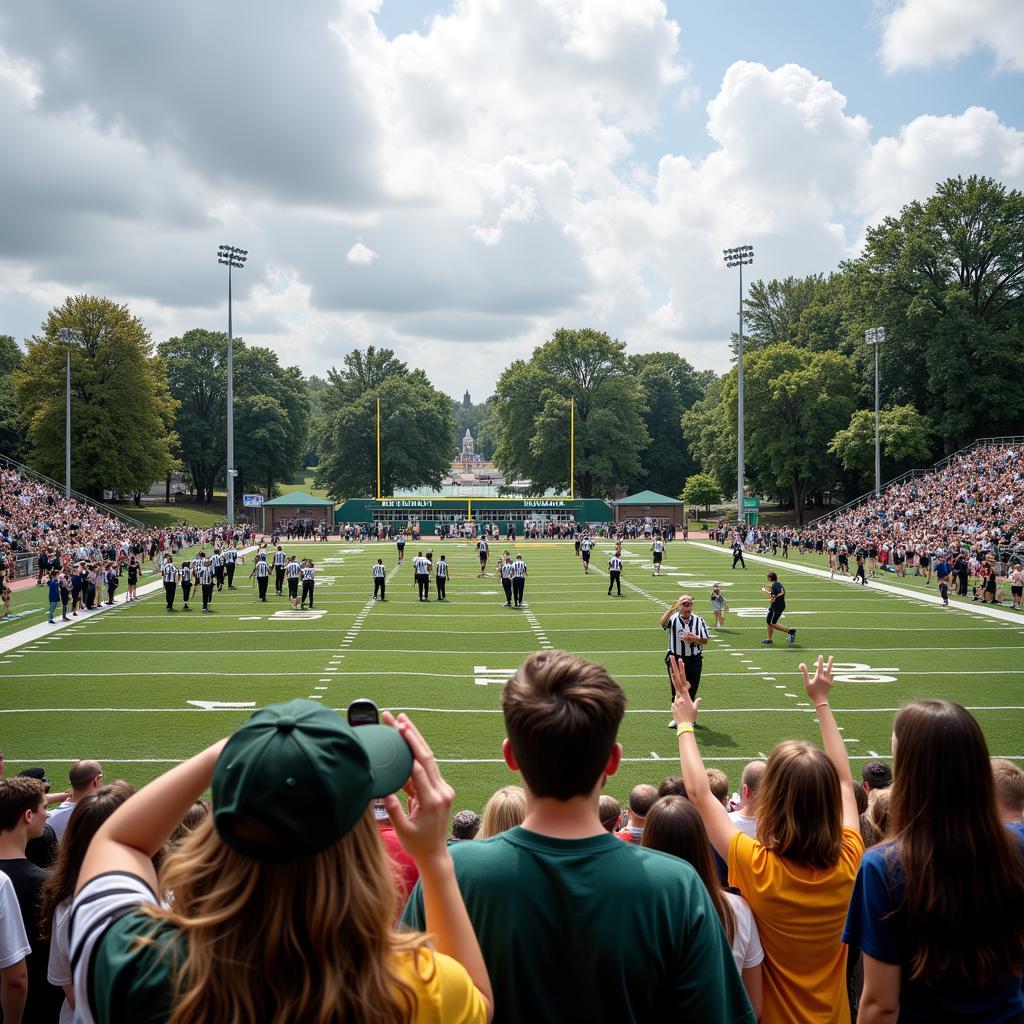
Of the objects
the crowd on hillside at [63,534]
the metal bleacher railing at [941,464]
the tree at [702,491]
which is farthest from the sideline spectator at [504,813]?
the tree at [702,491]

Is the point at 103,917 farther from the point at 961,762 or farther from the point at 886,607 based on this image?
the point at 886,607

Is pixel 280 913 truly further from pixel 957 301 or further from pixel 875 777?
pixel 957 301

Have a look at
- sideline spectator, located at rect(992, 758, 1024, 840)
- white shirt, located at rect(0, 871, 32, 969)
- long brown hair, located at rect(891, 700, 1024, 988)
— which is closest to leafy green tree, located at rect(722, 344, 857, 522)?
sideline spectator, located at rect(992, 758, 1024, 840)

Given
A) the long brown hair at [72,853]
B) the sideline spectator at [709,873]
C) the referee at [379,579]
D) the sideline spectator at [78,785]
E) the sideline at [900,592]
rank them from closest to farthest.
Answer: the sideline spectator at [709,873], the long brown hair at [72,853], the sideline spectator at [78,785], the sideline at [900,592], the referee at [379,579]

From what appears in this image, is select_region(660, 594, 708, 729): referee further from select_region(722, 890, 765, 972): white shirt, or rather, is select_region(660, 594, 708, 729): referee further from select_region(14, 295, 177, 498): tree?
select_region(14, 295, 177, 498): tree

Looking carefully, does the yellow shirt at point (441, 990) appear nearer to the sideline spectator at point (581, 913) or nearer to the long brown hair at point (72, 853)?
the sideline spectator at point (581, 913)

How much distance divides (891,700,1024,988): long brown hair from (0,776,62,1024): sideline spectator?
3.25 metres

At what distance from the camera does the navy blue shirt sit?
2.66m

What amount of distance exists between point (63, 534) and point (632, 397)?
44.9 metres

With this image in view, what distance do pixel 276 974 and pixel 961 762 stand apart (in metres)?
1.98

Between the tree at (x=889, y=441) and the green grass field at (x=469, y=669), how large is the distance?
25.7 meters

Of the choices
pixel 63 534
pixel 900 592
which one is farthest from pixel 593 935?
pixel 63 534

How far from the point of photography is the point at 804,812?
3215mm

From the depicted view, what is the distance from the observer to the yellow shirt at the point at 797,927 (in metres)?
3.18
